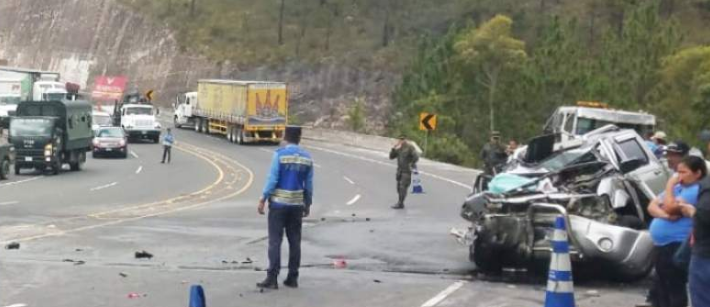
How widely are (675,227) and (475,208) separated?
4.66 metres

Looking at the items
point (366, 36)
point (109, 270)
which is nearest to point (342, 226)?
point (109, 270)

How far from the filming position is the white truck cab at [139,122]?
2554 inches

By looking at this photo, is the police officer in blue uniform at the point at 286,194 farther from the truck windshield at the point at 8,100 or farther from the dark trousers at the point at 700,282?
the truck windshield at the point at 8,100

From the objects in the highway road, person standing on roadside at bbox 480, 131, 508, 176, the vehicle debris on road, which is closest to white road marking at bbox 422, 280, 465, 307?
the highway road

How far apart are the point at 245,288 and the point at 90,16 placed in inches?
4044

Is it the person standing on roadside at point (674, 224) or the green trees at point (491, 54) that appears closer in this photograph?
the person standing on roadside at point (674, 224)

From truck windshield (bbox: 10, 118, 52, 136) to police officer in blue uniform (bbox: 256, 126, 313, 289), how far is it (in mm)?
29655

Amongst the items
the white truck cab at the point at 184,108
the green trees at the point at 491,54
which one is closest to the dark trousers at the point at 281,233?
the white truck cab at the point at 184,108

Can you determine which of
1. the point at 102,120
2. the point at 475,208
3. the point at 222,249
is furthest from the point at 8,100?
the point at 475,208

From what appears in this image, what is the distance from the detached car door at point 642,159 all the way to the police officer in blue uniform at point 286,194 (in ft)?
13.8

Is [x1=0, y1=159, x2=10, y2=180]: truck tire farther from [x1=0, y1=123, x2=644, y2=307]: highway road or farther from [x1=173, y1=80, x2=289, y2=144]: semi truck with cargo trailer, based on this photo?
[x1=173, y1=80, x2=289, y2=144]: semi truck with cargo trailer

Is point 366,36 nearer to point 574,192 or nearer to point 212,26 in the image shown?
point 212,26

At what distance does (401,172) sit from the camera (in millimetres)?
25672

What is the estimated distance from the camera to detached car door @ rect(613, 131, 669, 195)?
14133 mm
